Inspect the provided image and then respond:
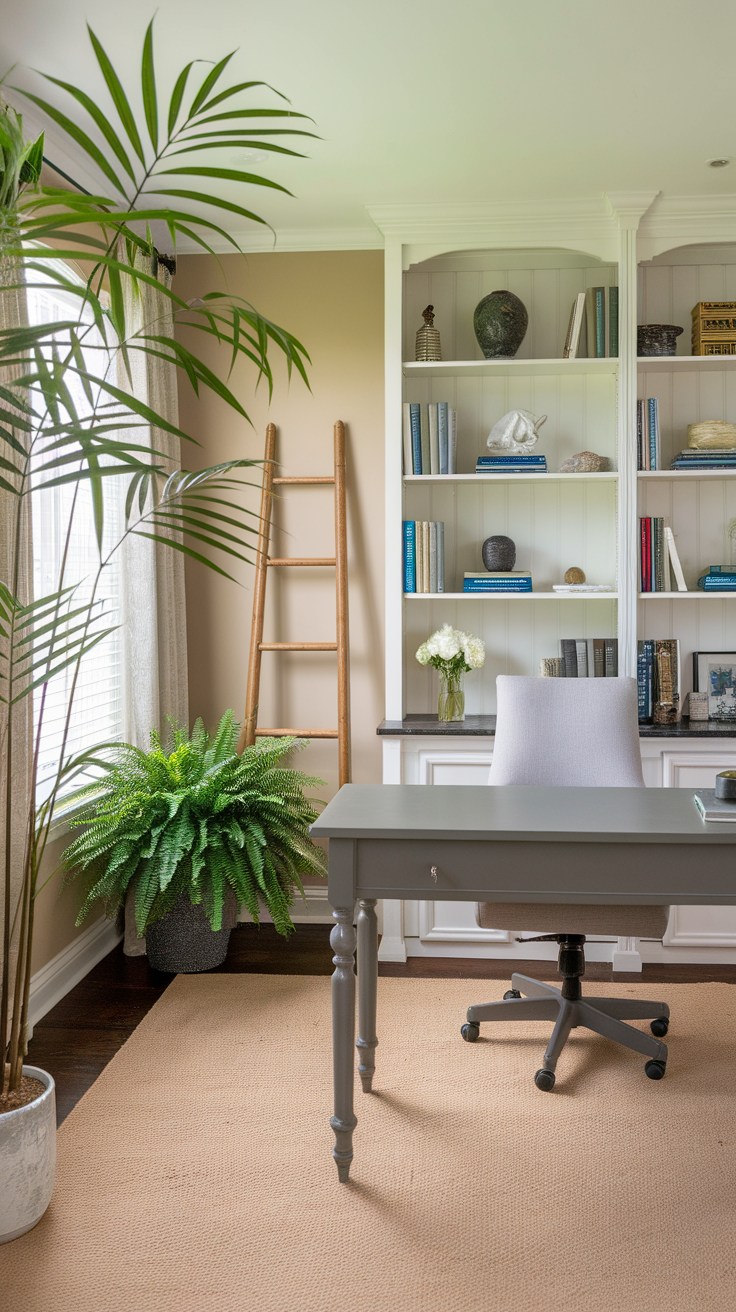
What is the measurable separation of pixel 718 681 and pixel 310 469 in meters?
1.74

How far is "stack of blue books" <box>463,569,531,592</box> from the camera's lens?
131 inches

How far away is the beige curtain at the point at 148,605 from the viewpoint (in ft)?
10.6

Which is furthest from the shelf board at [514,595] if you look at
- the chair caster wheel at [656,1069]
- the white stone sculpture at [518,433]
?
the chair caster wheel at [656,1069]

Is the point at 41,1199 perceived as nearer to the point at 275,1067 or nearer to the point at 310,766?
the point at 275,1067

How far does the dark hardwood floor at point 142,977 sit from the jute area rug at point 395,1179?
0.09 m

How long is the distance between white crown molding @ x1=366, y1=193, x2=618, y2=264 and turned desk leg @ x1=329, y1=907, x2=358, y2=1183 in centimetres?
249

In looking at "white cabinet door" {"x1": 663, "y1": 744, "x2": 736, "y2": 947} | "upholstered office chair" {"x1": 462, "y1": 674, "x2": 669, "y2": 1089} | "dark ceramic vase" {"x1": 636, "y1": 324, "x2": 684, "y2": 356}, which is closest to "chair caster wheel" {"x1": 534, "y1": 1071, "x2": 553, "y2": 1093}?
"upholstered office chair" {"x1": 462, "y1": 674, "x2": 669, "y2": 1089}

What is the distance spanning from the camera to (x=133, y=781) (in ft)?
9.77

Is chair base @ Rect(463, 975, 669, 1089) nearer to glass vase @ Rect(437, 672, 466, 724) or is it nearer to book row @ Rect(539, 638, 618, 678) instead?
glass vase @ Rect(437, 672, 466, 724)

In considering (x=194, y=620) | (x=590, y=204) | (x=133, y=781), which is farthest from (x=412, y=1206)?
(x=590, y=204)

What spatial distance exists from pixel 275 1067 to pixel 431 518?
2.06m

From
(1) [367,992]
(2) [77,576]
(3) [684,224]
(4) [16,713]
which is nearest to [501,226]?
(3) [684,224]

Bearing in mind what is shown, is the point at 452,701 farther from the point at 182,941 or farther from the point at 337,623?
the point at 182,941

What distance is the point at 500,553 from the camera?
340cm
